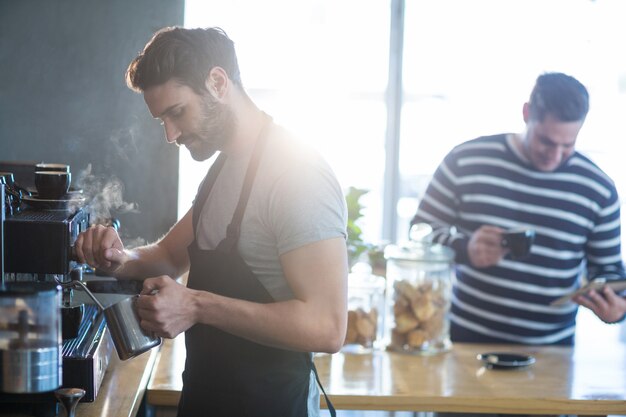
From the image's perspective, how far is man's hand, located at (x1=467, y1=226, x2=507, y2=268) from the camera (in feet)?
8.26

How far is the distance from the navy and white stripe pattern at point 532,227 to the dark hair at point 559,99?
18 centimetres

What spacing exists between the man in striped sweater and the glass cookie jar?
0.13 meters

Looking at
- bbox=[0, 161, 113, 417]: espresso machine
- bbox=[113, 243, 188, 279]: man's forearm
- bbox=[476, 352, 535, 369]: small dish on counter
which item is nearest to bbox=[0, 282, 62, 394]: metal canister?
bbox=[0, 161, 113, 417]: espresso machine

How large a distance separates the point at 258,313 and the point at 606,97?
3656 mm

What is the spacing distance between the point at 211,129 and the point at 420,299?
1039 mm

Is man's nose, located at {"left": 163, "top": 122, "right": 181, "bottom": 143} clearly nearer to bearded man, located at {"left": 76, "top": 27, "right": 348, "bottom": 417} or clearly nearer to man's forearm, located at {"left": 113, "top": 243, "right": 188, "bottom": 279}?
bearded man, located at {"left": 76, "top": 27, "right": 348, "bottom": 417}

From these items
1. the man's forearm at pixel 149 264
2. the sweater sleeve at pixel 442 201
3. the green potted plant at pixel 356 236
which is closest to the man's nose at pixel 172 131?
the man's forearm at pixel 149 264

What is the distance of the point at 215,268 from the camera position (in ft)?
5.59

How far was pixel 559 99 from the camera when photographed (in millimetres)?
2547

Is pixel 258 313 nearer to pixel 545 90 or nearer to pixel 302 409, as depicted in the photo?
pixel 302 409

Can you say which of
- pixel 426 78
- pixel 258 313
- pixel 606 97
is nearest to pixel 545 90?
pixel 258 313

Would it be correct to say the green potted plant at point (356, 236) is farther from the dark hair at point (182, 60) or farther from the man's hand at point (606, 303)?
the dark hair at point (182, 60)

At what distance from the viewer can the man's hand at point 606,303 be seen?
2391mm

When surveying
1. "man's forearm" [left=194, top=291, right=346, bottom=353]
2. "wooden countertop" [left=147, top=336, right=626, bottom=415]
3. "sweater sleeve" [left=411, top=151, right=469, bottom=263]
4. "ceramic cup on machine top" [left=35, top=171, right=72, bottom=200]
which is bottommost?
"wooden countertop" [left=147, top=336, right=626, bottom=415]
